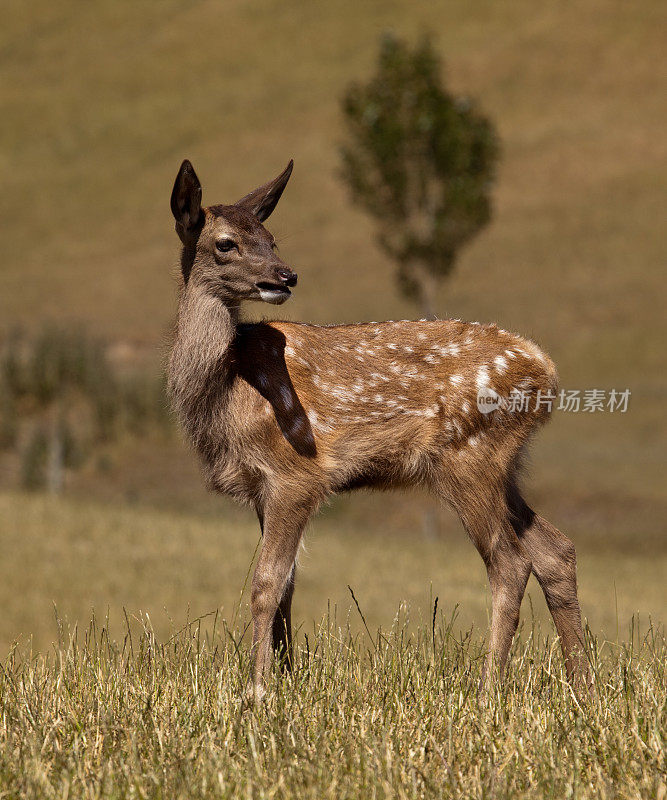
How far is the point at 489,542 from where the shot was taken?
567cm

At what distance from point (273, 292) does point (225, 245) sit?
0.43 metres

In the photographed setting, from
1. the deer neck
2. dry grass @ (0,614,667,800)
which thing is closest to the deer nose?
the deer neck

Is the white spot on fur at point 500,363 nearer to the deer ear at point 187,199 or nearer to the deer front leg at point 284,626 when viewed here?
the deer front leg at point 284,626

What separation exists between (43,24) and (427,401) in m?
87.1

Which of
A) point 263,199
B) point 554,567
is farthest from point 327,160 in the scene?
point 554,567

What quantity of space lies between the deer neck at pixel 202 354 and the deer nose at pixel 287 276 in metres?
0.49

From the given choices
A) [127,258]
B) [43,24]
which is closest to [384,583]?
[127,258]

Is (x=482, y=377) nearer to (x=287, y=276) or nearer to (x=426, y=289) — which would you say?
(x=287, y=276)

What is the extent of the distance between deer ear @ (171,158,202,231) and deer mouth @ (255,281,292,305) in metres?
0.49

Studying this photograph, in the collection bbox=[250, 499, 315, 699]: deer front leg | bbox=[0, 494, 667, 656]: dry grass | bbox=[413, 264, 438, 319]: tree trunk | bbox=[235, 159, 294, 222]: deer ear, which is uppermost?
bbox=[235, 159, 294, 222]: deer ear

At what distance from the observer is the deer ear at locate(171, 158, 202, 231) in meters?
5.24

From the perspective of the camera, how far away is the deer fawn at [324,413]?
539 cm

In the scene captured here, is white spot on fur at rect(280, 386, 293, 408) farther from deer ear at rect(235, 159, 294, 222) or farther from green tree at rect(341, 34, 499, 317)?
green tree at rect(341, 34, 499, 317)

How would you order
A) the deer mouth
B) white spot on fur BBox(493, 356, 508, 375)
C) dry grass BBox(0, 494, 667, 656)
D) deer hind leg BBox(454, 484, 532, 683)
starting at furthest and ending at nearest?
dry grass BBox(0, 494, 667, 656) → white spot on fur BBox(493, 356, 508, 375) → deer hind leg BBox(454, 484, 532, 683) → the deer mouth
